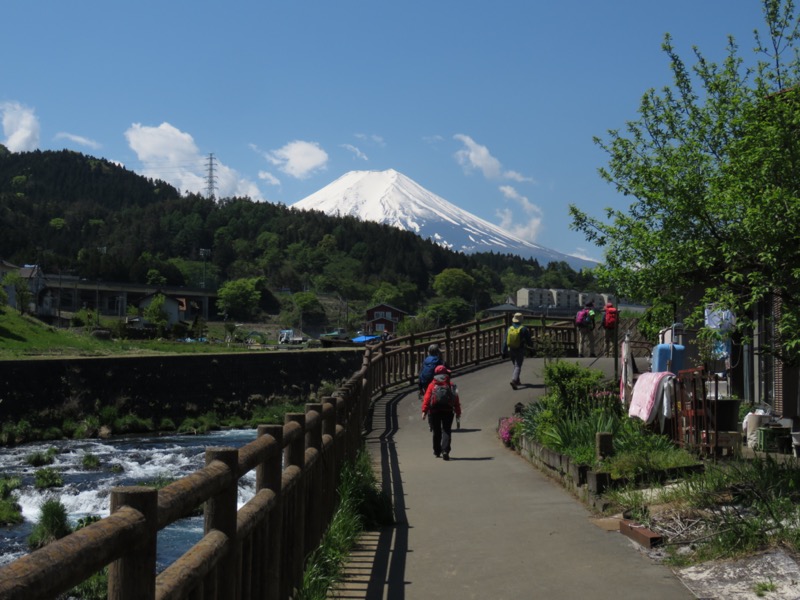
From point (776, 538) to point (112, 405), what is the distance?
36533 mm

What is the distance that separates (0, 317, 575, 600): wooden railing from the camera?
2.58 m

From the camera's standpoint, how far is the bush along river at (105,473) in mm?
18766

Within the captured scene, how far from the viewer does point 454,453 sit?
50.3 feet

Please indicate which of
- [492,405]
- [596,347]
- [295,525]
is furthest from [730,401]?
[596,347]

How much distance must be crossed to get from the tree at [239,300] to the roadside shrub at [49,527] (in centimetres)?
16316

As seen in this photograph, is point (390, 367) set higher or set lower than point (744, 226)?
lower

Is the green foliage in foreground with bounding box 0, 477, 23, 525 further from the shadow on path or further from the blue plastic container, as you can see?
the blue plastic container

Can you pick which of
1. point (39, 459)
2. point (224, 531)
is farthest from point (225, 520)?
point (39, 459)

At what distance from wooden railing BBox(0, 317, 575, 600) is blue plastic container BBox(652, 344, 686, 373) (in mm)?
5433

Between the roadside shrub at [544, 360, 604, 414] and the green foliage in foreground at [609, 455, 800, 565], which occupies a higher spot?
Result: the roadside shrub at [544, 360, 604, 414]

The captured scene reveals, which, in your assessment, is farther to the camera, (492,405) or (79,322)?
(79,322)

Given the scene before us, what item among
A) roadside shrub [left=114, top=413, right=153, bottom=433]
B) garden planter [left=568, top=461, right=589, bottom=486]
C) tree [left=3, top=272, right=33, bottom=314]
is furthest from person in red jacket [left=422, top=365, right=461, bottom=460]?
tree [left=3, top=272, right=33, bottom=314]

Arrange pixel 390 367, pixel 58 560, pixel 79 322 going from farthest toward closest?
1. pixel 79 322
2. pixel 390 367
3. pixel 58 560

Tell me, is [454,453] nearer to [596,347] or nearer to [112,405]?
[596,347]
